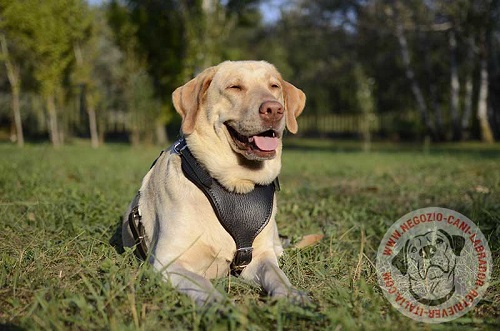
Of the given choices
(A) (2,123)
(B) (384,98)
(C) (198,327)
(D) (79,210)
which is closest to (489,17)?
(B) (384,98)

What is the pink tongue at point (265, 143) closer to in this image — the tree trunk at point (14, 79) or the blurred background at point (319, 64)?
the blurred background at point (319, 64)

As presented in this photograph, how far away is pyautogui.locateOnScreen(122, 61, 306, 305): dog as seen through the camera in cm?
288

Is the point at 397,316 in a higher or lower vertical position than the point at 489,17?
lower

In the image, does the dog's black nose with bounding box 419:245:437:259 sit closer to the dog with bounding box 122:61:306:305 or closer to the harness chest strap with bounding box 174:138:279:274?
the dog with bounding box 122:61:306:305

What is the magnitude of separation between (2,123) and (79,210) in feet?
131

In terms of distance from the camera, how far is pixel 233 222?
2963mm

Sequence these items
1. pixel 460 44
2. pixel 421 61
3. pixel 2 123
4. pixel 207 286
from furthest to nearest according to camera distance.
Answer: pixel 2 123 < pixel 421 61 < pixel 460 44 < pixel 207 286

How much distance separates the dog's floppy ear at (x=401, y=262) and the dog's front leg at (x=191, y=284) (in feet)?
4.55

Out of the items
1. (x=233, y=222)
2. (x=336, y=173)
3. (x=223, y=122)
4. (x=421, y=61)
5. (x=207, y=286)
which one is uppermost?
(x=421, y=61)

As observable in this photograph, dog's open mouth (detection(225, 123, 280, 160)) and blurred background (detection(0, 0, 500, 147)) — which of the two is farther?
blurred background (detection(0, 0, 500, 147))

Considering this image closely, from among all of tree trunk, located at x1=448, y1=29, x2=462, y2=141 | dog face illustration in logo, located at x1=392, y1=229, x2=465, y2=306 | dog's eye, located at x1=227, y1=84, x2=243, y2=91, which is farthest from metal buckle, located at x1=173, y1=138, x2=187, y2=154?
tree trunk, located at x1=448, y1=29, x2=462, y2=141

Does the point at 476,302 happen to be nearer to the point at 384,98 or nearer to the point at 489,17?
the point at 489,17

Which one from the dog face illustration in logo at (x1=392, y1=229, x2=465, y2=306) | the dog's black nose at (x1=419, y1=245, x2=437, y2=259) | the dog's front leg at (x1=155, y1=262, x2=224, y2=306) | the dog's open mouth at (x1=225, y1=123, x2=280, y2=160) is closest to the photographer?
the dog's front leg at (x1=155, y1=262, x2=224, y2=306)

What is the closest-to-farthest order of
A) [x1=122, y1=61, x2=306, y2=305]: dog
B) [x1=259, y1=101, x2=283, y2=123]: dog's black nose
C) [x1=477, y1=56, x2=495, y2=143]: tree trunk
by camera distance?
[x1=122, y1=61, x2=306, y2=305]: dog → [x1=259, y1=101, x2=283, y2=123]: dog's black nose → [x1=477, y1=56, x2=495, y2=143]: tree trunk
